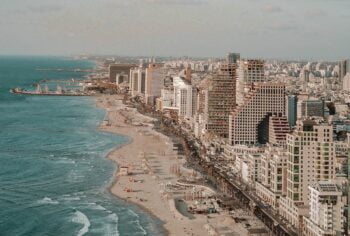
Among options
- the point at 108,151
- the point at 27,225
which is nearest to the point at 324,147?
the point at 27,225

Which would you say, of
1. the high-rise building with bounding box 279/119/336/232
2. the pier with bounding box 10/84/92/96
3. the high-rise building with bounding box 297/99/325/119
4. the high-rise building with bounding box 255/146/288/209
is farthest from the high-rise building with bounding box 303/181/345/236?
the pier with bounding box 10/84/92/96

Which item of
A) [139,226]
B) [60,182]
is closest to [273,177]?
[139,226]

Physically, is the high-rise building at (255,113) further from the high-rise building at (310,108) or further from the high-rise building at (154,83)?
the high-rise building at (154,83)

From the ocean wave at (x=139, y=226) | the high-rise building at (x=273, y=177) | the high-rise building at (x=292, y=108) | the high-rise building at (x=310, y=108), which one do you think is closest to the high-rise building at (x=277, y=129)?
the high-rise building at (x=273, y=177)

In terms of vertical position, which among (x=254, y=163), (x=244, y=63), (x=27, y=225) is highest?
(x=244, y=63)

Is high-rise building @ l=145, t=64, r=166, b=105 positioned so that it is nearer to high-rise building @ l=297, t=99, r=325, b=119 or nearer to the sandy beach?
the sandy beach

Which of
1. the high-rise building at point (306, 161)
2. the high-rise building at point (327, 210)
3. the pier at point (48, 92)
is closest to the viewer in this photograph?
the high-rise building at point (327, 210)

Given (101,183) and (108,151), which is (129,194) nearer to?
(101,183)

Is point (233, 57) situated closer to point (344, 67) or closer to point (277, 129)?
point (277, 129)
